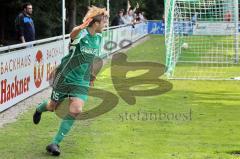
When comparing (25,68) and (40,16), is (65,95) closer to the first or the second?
(25,68)

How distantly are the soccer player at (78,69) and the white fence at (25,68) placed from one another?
2775 mm

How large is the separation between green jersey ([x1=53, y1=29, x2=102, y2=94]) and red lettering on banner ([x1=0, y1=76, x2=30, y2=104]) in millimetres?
2829

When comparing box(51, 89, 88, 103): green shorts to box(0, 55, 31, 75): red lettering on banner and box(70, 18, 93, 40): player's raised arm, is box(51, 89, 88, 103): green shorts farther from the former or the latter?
box(0, 55, 31, 75): red lettering on banner

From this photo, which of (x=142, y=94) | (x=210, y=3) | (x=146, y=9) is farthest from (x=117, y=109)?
(x=146, y=9)

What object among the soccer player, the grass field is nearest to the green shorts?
the soccer player

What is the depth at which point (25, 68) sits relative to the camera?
11711mm

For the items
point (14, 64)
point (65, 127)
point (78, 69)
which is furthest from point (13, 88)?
point (65, 127)

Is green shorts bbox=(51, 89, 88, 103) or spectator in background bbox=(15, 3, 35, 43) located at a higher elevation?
spectator in background bbox=(15, 3, 35, 43)

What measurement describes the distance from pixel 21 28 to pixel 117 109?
17.9 ft

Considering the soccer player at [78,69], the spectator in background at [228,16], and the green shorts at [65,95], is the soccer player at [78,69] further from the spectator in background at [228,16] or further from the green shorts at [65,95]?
the spectator in background at [228,16]

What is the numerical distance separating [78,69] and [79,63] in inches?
3.3

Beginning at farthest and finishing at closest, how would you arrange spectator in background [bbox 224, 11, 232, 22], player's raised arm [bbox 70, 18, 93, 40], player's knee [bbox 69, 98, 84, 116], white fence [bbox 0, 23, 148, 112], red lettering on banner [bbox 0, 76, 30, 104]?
spectator in background [bbox 224, 11, 232, 22], white fence [bbox 0, 23, 148, 112], red lettering on banner [bbox 0, 76, 30, 104], player's knee [bbox 69, 98, 84, 116], player's raised arm [bbox 70, 18, 93, 40]

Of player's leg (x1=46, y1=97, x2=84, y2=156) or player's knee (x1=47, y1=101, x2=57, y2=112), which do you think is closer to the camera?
player's leg (x1=46, y1=97, x2=84, y2=156)

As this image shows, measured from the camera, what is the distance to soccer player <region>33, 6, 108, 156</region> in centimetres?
733
